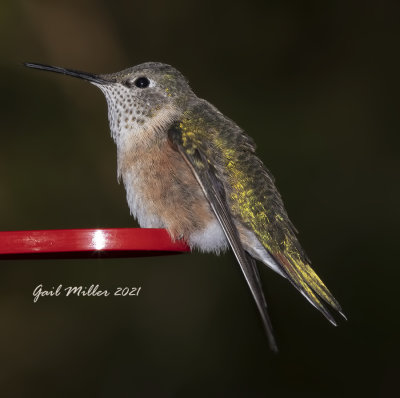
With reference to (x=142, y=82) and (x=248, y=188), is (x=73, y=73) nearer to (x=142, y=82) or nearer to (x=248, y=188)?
(x=142, y=82)

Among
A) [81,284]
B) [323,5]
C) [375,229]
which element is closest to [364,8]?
[323,5]

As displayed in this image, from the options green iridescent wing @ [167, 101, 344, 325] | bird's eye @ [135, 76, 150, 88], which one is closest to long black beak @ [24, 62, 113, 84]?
bird's eye @ [135, 76, 150, 88]

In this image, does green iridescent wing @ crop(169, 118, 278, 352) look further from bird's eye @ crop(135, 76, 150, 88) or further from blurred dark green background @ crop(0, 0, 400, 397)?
blurred dark green background @ crop(0, 0, 400, 397)

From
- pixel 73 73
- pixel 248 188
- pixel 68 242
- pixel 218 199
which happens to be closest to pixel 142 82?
pixel 73 73

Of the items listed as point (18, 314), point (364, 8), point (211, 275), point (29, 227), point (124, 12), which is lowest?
point (211, 275)

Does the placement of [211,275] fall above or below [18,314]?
below

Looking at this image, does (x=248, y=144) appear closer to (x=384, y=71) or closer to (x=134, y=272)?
(x=134, y=272)
